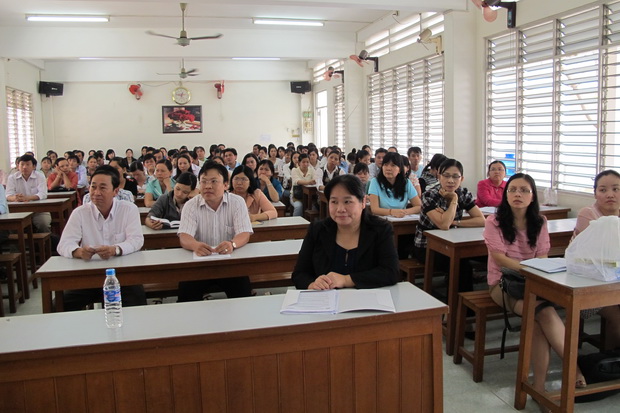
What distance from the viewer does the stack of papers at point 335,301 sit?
214cm

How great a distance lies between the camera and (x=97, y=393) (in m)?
1.90

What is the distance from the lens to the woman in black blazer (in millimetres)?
2505

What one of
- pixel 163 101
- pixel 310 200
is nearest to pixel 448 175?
pixel 310 200

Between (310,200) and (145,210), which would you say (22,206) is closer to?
(145,210)

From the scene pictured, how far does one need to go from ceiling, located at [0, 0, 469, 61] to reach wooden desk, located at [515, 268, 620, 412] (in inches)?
273

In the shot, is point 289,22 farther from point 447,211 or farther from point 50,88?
point 50,88

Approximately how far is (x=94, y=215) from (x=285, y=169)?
7034 mm

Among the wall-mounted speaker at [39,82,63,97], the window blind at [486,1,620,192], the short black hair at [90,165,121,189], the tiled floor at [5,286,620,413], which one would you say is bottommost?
the tiled floor at [5,286,620,413]

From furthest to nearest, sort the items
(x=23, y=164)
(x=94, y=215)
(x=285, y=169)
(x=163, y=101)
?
(x=163, y=101) → (x=285, y=169) → (x=23, y=164) → (x=94, y=215)

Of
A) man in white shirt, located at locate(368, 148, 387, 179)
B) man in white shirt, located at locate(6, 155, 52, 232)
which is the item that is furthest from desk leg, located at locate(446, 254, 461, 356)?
man in white shirt, located at locate(6, 155, 52, 232)

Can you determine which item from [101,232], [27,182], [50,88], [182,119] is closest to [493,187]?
[101,232]

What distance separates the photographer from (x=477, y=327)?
10.4 feet

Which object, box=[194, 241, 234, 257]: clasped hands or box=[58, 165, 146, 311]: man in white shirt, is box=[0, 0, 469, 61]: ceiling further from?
box=[194, 241, 234, 257]: clasped hands

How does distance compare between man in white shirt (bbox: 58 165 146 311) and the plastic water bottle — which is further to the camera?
man in white shirt (bbox: 58 165 146 311)
